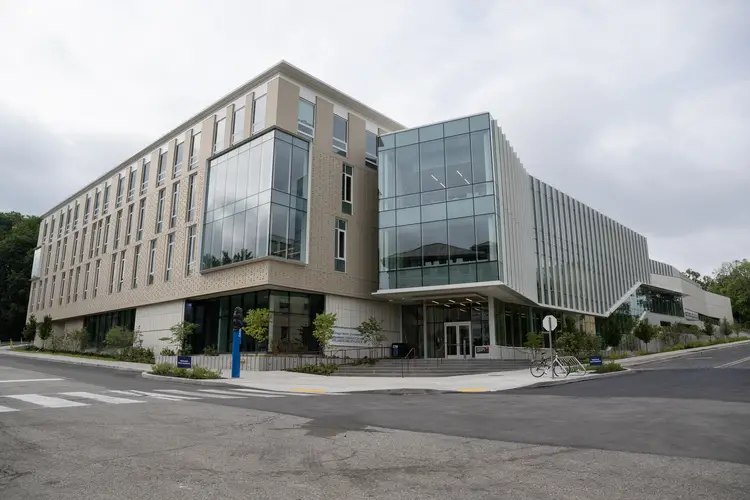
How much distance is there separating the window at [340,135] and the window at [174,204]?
13.0m

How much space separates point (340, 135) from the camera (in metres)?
35.5

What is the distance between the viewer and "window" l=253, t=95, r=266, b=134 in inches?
1273

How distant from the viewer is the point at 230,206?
32.9m

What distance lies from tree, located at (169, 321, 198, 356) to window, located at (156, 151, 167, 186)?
13.3 m

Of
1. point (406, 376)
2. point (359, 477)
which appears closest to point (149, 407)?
point (359, 477)

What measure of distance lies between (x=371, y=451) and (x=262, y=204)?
2480cm

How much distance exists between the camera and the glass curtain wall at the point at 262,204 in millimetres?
29875

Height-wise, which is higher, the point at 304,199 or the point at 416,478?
the point at 304,199

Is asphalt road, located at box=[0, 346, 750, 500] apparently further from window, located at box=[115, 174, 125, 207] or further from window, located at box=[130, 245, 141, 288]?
window, located at box=[115, 174, 125, 207]

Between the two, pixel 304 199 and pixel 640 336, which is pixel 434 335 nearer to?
pixel 304 199

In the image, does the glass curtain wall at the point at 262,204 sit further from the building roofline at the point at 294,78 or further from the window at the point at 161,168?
the window at the point at 161,168

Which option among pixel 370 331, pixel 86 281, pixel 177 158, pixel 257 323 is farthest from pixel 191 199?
pixel 86 281

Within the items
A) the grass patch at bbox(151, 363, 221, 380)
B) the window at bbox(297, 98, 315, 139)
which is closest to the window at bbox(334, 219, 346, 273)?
the window at bbox(297, 98, 315, 139)

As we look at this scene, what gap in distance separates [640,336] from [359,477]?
168 ft
